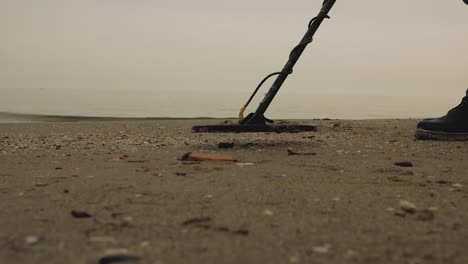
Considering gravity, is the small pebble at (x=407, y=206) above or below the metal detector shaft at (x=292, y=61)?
below

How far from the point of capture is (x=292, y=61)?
4062 millimetres

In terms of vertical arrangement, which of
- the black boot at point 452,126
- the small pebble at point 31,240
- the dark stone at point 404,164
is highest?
the black boot at point 452,126

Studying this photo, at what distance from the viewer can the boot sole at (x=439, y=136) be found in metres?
4.41

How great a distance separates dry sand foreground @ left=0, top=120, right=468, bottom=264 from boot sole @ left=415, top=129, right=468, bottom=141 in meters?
0.88

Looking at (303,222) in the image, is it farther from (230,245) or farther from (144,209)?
(144,209)

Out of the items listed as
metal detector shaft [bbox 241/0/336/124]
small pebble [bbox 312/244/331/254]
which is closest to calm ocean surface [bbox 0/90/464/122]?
metal detector shaft [bbox 241/0/336/124]

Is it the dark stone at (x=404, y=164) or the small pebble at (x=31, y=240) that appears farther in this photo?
the dark stone at (x=404, y=164)

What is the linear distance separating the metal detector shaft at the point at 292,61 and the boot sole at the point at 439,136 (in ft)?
5.24

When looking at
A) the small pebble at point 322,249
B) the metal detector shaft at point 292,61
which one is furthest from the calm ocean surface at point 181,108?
the small pebble at point 322,249

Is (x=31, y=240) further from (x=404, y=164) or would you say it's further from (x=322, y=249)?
(x=404, y=164)

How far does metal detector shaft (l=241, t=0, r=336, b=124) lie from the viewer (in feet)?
12.9

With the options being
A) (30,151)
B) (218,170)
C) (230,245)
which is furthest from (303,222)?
(30,151)

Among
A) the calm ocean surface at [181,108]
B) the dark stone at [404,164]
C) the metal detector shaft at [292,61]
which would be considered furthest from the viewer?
the calm ocean surface at [181,108]

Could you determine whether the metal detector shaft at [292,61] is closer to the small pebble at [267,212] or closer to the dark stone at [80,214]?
the small pebble at [267,212]
